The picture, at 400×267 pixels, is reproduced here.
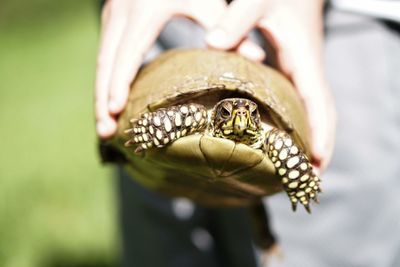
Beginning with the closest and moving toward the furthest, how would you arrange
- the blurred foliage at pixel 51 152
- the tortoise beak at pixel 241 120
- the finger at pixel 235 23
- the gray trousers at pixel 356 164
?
the tortoise beak at pixel 241 120 < the finger at pixel 235 23 < the gray trousers at pixel 356 164 < the blurred foliage at pixel 51 152

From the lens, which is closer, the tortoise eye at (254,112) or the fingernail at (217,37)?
the tortoise eye at (254,112)

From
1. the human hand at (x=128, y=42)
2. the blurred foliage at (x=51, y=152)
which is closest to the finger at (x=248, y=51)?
the human hand at (x=128, y=42)

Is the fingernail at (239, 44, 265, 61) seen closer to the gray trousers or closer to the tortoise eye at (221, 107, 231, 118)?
the tortoise eye at (221, 107, 231, 118)

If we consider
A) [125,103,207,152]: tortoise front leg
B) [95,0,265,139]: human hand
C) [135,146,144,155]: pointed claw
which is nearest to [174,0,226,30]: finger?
[95,0,265,139]: human hand

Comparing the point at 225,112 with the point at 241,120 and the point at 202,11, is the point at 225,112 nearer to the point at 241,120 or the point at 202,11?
the point at 241,120

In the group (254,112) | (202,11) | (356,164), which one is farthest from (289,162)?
(356,164)

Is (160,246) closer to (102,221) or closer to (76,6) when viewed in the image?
(102,221)

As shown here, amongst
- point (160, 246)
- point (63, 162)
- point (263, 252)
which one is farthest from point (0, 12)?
point (263, 252)

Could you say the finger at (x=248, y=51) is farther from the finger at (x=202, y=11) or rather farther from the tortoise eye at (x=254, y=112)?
the tortoise eye at (x=254, y=112)
